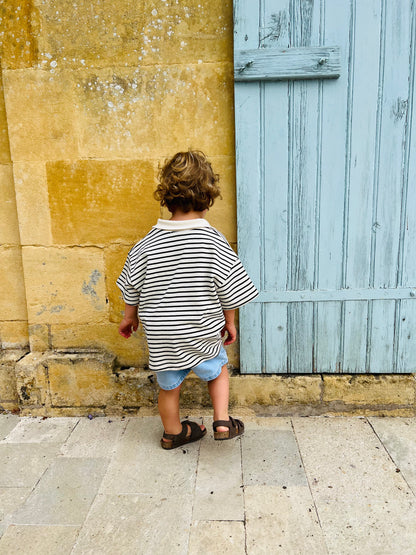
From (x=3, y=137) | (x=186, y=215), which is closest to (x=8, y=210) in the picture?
(x=3, y=137)

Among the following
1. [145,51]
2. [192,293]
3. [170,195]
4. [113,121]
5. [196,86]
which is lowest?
[192,293]

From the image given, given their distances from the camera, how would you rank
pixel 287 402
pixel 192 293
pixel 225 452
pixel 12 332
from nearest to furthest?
pixel 192 293
pixel 225 452
pixel 287 402
pixel 12 332

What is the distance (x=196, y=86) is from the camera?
2.36 metres

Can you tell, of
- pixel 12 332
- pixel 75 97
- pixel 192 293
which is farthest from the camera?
pixel 12 332

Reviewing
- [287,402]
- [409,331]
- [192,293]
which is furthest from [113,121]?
[409,331]

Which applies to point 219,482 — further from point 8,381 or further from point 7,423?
point 8,381

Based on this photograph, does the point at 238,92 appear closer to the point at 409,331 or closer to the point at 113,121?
the point at 113,121

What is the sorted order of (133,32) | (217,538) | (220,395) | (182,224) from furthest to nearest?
(133,32) < (220,395) < (182,224) < (217,538)

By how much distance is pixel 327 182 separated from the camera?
2.36 metres

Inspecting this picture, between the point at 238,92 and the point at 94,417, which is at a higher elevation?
the point at 238,92

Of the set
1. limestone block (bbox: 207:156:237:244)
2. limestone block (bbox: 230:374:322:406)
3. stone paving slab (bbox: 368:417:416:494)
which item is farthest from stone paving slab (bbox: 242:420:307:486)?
limestone block (bbox: 207:156:237:244)

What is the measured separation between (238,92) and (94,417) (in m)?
2.12

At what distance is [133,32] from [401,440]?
271 centimetres

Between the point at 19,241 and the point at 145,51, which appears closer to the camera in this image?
the point at 145,51
